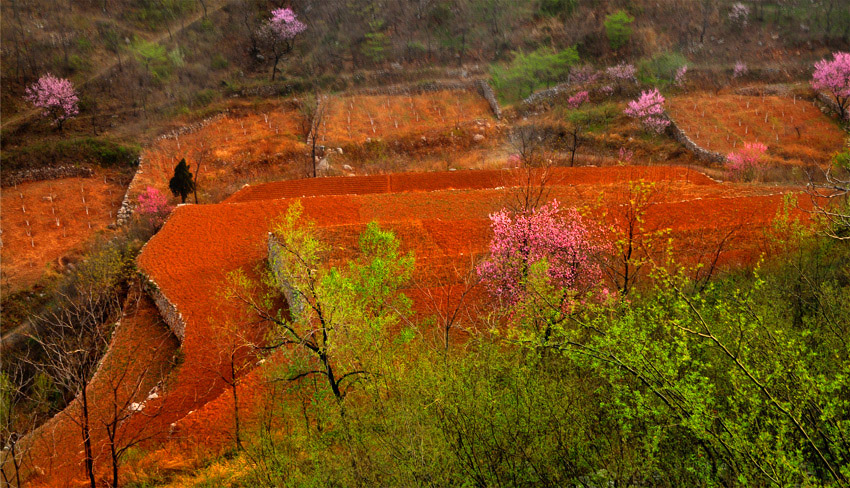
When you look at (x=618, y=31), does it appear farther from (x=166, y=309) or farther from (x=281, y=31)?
(x=166, y=309)

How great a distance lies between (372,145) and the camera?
4856cm

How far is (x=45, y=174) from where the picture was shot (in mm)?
46906

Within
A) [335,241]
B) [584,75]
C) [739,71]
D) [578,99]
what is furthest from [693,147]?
[335,241]

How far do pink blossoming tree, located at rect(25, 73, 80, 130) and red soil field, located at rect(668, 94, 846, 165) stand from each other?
171 feet

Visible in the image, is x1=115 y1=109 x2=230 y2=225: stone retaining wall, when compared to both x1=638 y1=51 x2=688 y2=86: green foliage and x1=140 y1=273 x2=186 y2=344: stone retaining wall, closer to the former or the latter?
x1=140 y1=273 x2=186 y2=344: stone retaining wall

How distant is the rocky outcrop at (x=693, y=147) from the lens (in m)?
43.8

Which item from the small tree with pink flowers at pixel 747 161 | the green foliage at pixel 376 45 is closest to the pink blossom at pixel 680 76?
the small tree with pink flowers at pixel 747 161

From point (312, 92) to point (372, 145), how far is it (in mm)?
12474

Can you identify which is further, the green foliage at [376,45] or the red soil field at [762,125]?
the green foliage at [376,45]

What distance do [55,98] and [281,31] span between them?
23420mm

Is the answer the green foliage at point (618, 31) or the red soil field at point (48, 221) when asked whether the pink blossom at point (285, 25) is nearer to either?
the red soil field at point (48, 221)

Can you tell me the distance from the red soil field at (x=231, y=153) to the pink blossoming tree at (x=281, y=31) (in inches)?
587

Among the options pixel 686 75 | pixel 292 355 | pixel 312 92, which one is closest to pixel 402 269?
pixel 292 355

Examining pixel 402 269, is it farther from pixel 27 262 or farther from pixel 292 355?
pixel 27 262
